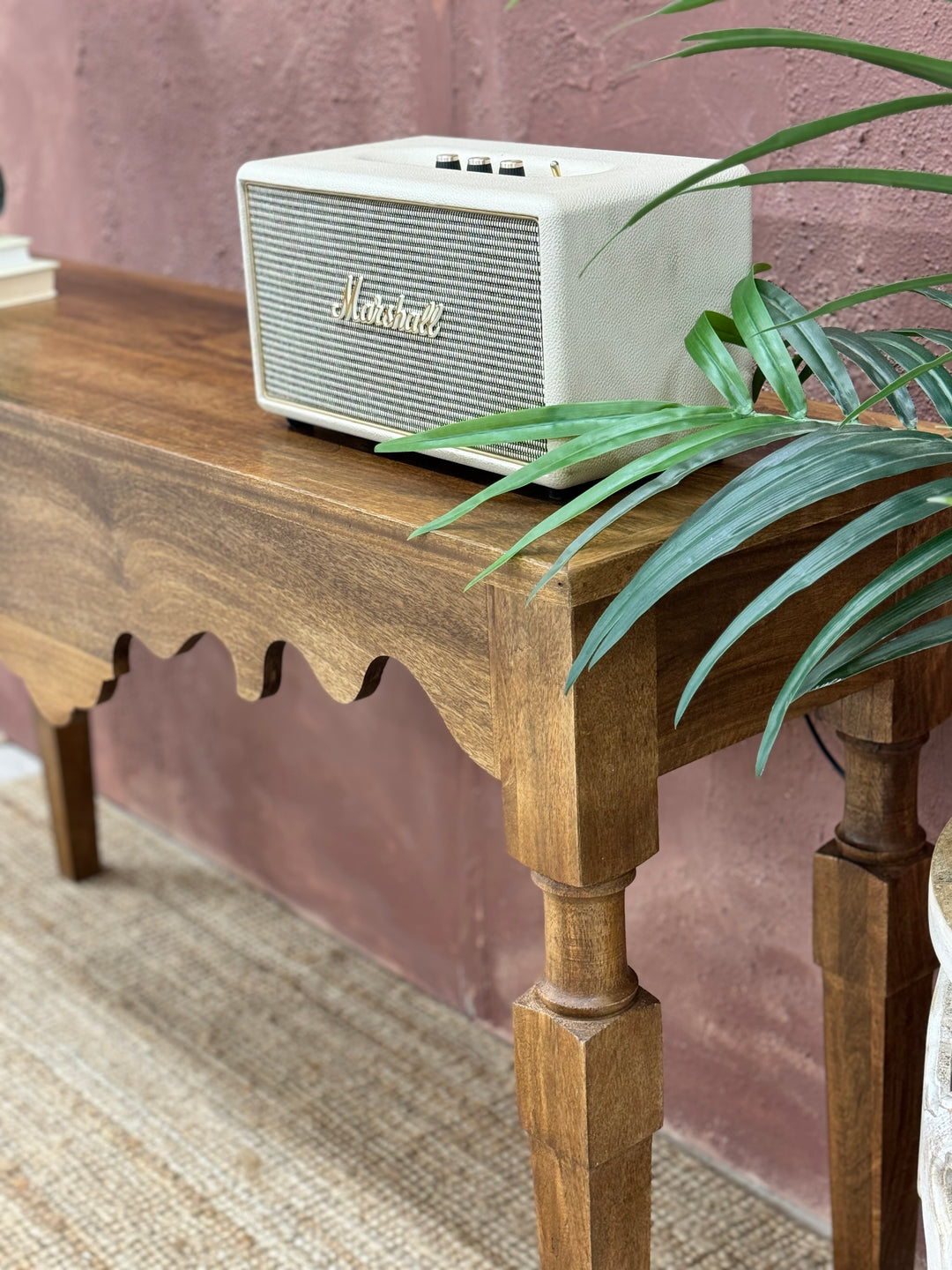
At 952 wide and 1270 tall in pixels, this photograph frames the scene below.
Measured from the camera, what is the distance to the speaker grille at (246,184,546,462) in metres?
0.80

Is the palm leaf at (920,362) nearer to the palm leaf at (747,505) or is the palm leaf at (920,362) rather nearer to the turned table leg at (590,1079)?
the palm leaf at (747,505)

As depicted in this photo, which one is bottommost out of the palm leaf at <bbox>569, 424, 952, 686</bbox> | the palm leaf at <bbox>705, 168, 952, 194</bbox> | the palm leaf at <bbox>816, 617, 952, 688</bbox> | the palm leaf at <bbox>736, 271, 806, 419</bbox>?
the palm leaf at <bbox>816, 617, 952, 688</bbox>

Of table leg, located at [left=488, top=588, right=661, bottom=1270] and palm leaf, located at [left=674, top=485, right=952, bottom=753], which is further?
table leg, located at [left=488, top=588, right=661, bottom=1270]

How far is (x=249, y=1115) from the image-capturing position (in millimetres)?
1514

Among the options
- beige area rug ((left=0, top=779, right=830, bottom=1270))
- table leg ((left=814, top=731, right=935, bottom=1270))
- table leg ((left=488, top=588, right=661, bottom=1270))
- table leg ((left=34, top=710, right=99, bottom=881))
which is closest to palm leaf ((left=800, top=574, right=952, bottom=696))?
table leg ((left=488, top=588, right=661, bottom=1270))

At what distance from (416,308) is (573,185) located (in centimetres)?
13

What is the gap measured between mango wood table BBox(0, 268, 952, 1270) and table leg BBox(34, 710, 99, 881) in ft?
2.32

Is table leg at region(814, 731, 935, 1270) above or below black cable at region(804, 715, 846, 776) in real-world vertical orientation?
below

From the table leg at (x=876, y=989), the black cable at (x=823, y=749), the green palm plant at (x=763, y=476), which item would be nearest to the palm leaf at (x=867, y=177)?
the green palm plant at (x=763, y=476)

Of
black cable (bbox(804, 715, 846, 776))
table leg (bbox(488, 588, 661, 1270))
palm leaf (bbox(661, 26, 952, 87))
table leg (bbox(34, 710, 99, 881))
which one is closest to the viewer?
palm leaf (bbox(661, 26, 952, 87))

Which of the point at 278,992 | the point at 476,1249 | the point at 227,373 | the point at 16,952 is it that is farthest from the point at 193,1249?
the point at 227,373

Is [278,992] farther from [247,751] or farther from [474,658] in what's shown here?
[474,658]

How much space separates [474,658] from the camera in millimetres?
810

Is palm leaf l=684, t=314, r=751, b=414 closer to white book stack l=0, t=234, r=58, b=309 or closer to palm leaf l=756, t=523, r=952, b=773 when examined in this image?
palm leaf l=756, t=523, r=952, b=773
